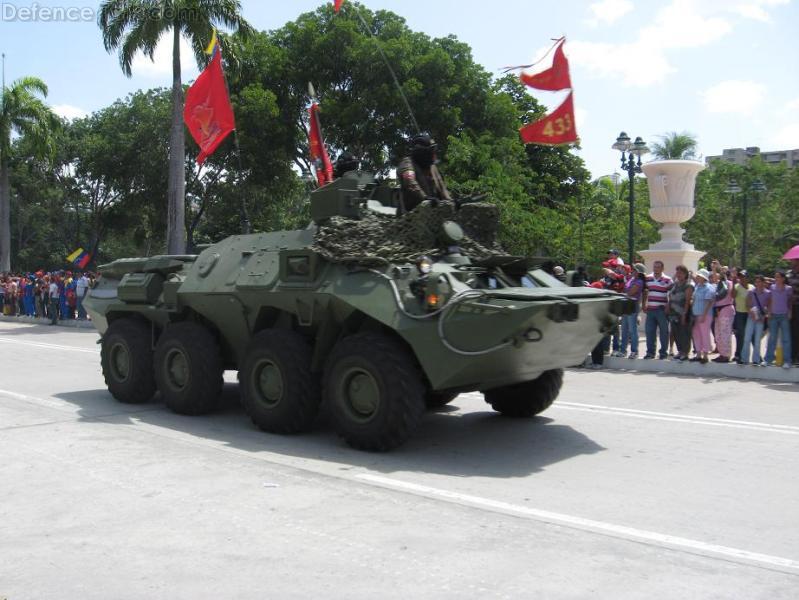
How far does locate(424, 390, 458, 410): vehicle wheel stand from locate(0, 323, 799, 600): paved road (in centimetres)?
14

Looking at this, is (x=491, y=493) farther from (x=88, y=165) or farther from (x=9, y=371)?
(x=88, y=165)

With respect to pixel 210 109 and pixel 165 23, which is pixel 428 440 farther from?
pixel 165 23

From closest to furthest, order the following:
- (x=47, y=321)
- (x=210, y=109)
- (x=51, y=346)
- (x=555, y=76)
Answer: (x=555, y=76), (x=210, y=109), (x=51, y=346), (x=47, y=321)

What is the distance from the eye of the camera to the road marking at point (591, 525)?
435 centimetres

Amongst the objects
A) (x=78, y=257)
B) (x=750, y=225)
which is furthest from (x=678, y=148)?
(x=78, y=257)

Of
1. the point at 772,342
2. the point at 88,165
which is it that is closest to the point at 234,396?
the point at 772,342

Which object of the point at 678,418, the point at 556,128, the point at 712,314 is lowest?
the point at 678,418

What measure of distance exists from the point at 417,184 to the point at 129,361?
3.88 m

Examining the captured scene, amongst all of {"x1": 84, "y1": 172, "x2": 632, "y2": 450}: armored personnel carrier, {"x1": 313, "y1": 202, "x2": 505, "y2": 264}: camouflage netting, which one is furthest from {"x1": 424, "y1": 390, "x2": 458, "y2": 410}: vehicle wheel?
{"x1": 313, "y1": 202, "x2": 505, "y2": 264}: camouflage netting

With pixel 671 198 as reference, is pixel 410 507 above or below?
below

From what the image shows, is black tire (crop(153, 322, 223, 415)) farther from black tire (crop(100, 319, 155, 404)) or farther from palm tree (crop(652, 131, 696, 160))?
palm tree (crop(652, 131, 696, 160))

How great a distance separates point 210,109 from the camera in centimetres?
1325

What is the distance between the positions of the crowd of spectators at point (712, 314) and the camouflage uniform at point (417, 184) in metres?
4.65

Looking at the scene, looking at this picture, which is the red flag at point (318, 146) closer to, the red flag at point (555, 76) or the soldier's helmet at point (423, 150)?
the red flag at point (555, 76)
